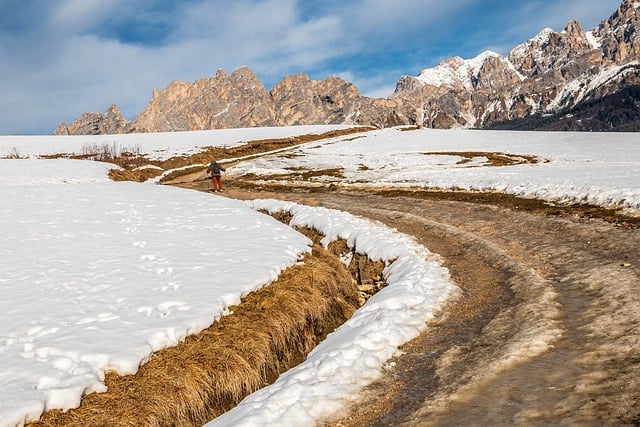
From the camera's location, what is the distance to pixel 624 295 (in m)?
8.93

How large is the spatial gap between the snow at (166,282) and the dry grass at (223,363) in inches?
12.6

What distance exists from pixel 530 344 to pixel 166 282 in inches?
360

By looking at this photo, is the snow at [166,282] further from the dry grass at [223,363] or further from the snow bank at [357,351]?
the dry grass at [223,363]

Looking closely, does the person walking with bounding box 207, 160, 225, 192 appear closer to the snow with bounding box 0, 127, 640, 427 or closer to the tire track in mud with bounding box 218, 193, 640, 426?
the snow with bounding box 0, 127, 640, 427

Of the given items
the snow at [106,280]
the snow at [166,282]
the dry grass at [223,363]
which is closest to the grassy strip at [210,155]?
the snow at [166,282]

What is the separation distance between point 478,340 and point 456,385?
1.90 metres

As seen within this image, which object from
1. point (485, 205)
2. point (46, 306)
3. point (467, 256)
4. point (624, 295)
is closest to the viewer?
point (624, 295)

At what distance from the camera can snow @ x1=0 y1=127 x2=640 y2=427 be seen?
7.14 meters

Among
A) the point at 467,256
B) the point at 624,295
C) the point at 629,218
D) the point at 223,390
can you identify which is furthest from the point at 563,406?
the point at 629,218

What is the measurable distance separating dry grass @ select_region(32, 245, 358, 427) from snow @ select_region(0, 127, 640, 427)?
319 millimetres

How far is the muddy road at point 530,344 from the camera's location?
559cm

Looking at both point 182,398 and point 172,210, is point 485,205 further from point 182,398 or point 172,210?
point 182,398

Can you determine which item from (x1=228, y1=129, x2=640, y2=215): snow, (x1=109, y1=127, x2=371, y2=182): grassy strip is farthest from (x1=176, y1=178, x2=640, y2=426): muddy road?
(x1=109, y1=127, x2=371, y2=182): grassy strip

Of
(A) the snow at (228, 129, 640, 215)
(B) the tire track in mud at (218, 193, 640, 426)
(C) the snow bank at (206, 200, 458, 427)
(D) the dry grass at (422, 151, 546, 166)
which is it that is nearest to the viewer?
(B) the tire track in mud at (218, 193, 640, 426)
